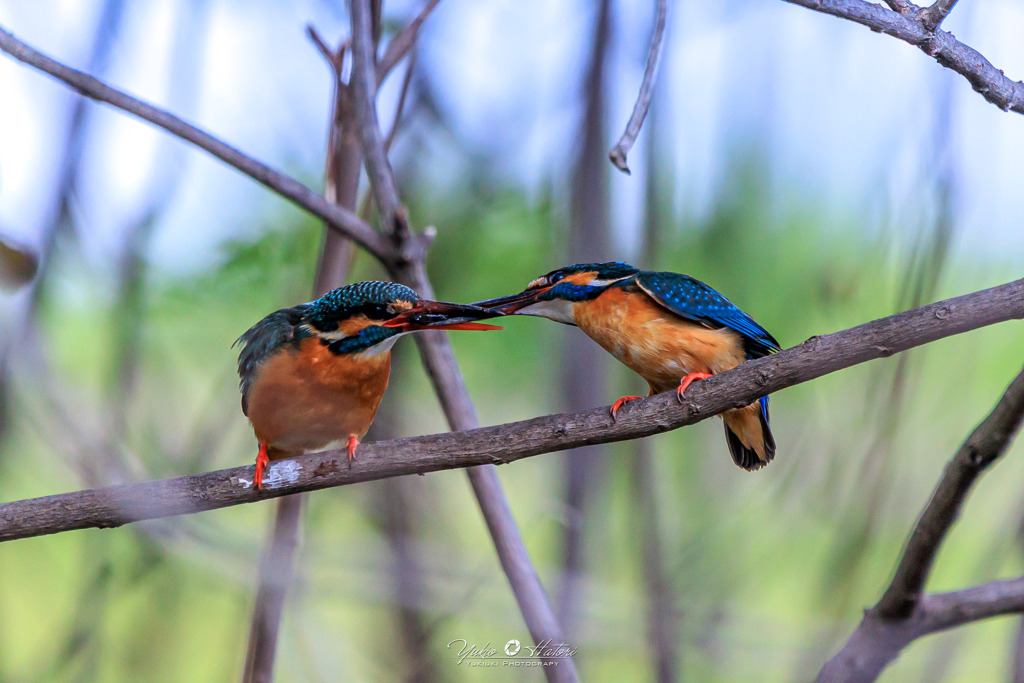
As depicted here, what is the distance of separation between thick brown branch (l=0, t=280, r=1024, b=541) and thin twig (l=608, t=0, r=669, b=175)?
22.7 inches

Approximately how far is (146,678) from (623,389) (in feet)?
7.93

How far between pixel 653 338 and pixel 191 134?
1582 millimetres

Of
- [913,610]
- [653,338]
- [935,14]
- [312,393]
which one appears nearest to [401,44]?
[312,393]

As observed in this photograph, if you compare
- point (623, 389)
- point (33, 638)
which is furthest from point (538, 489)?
point (33, 638)

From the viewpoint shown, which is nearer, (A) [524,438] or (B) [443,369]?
(A) [524,438]

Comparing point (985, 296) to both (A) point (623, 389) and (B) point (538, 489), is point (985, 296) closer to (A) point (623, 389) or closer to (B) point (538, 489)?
(A) point (623, 389)

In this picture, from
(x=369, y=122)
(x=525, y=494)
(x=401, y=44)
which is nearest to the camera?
(x=369, y=122)

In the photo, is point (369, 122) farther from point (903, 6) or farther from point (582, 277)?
point (903, 6)

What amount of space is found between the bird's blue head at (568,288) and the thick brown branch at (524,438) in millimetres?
697

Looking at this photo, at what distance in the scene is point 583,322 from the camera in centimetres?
258

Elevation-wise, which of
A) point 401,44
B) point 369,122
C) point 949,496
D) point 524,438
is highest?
point 401,44

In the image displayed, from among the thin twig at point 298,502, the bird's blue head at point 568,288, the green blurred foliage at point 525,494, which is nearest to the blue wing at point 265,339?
the thin twig at point 298,502

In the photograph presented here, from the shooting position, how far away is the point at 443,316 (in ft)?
7.50

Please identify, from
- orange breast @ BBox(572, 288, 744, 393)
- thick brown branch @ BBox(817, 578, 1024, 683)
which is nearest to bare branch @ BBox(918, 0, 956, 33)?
orange breast @ BBox(572, 288, 744, 393)
